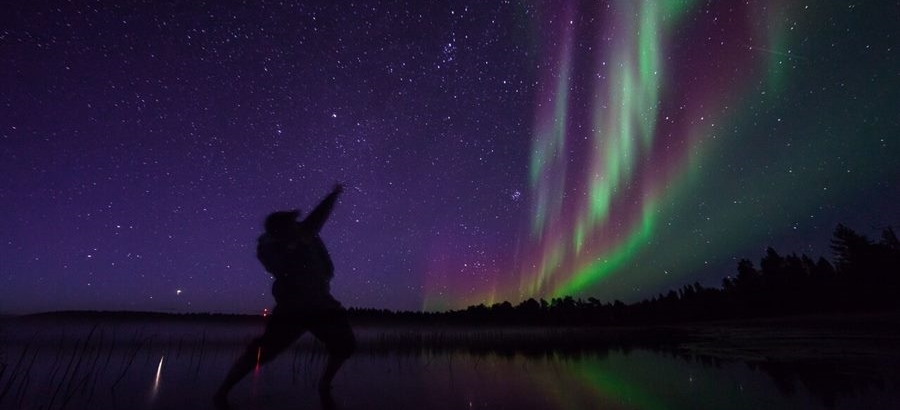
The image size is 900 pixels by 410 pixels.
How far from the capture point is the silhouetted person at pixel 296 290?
4926mm

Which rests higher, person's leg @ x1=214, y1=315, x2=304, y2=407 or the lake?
person's leg @ x1=214, y1=315, x2=304, y2=407

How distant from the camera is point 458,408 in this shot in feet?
14.8

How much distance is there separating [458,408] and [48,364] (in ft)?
36.0

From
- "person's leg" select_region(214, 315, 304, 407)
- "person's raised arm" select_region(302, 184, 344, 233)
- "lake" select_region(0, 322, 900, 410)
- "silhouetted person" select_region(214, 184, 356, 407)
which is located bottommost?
"lake" select_region(0, 322, 900, 410)

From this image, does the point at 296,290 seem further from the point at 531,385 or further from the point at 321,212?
the point at 531,385

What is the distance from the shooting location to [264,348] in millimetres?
4797

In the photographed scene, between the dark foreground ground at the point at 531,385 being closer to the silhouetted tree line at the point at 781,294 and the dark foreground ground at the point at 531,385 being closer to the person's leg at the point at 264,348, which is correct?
the person's leg at the point at 264,348

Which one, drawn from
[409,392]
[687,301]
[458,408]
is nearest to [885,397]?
[458,408]

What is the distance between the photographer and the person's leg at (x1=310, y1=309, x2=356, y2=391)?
5020 mm

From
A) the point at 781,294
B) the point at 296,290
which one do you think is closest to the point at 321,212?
the point at 296,290

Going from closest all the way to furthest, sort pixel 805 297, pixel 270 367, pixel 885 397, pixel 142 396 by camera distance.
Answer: pixel 885 397, pixel 142 396, pixel 270 367, pixel 805 297

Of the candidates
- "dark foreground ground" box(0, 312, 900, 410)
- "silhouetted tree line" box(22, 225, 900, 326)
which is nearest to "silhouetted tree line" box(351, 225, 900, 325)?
"silhouetted tree line" box(22, 225, 900, 326)

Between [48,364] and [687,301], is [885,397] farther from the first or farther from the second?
[687,301]

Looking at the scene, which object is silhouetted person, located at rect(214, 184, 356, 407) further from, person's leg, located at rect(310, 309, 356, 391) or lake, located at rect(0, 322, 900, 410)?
lake, located at rect(0, 322, 900, 410)
